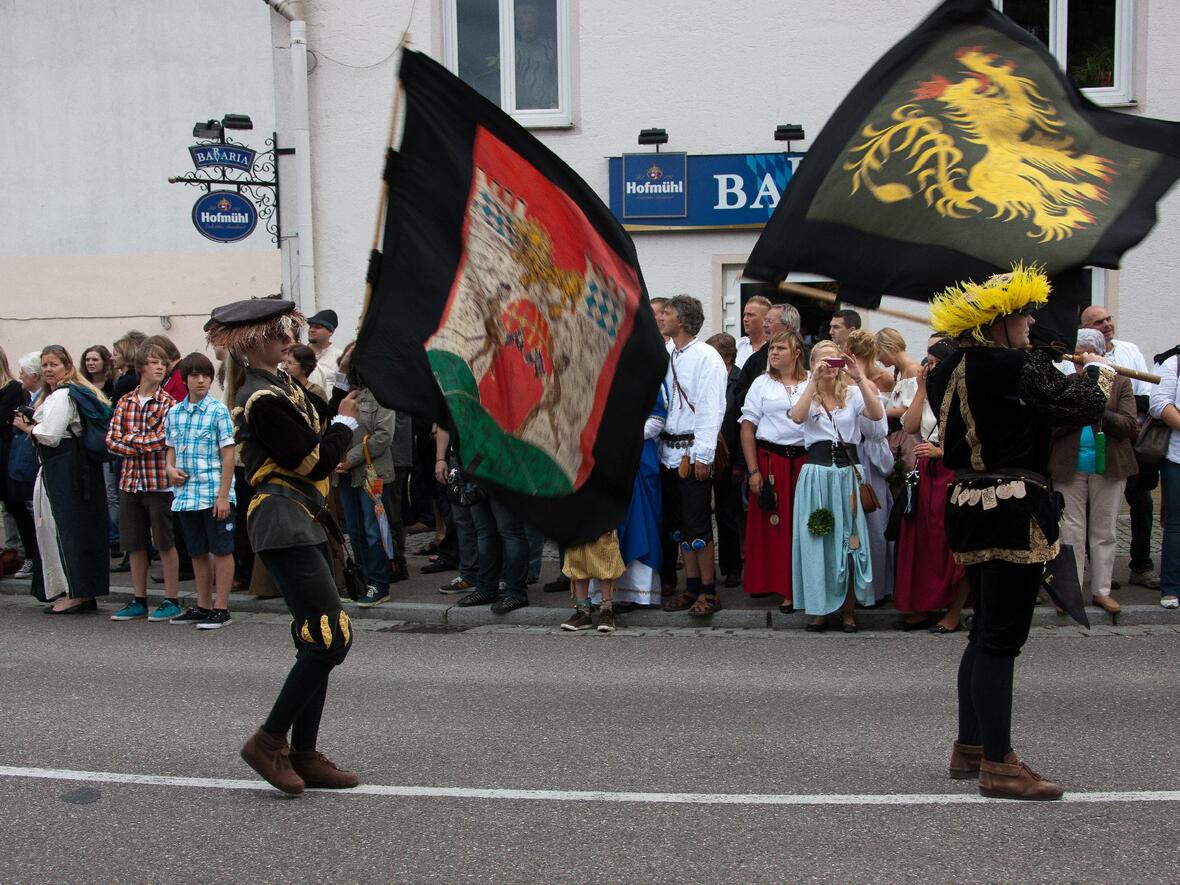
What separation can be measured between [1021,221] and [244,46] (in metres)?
16.8

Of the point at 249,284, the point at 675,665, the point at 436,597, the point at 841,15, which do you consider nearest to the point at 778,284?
the point at 675,665

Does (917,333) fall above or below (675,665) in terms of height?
above

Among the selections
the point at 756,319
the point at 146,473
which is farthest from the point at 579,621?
the point at 146,473

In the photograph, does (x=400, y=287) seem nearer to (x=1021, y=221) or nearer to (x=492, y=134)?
(x=492, y=134)

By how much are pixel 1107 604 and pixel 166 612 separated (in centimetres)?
648

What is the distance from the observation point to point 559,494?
12.1 feet

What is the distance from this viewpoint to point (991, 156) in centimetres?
463

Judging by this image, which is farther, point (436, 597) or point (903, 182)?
point (436, 597)

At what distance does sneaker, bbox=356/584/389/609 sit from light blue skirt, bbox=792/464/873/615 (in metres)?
3.12

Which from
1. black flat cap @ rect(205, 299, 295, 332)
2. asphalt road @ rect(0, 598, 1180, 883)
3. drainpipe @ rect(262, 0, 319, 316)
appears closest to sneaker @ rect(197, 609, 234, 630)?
asphalt road @ rect(0, 598, 1180, 883)

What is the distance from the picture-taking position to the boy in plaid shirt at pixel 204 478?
8.48 meters

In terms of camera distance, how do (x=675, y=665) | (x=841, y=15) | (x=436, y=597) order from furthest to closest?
(x=841, y=15) → (x=436, y=597) → (x=675, y=665)

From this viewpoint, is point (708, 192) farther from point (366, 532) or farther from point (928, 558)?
point (928, 558)

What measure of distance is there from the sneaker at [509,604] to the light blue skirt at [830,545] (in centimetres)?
199
